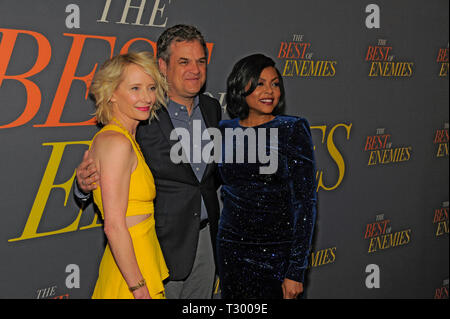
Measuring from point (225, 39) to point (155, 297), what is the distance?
65.4 inches

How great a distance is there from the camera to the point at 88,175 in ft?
6.45

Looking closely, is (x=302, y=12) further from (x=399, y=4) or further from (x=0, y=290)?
(x=0, y=290)

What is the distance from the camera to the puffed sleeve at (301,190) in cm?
231

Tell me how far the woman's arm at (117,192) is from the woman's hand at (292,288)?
798 millimetres

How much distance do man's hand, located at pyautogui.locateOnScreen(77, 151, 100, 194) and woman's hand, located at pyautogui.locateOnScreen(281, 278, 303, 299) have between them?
102 centimetres

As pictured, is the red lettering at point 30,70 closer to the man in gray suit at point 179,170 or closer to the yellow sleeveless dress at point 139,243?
the man in gray suit at point 179,170

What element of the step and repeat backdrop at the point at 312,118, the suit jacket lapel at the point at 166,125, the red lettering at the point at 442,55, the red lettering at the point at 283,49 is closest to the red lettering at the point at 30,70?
the step and repeat backdrop at the point at 312,118

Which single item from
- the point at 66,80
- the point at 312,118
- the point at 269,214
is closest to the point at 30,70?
the point at 66,80

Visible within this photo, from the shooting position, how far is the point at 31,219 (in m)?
2.47

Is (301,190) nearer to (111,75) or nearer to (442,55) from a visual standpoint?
(111,75)

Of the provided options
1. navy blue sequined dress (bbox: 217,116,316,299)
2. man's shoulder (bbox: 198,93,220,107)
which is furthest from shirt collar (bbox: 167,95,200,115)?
navy blue sequined dress (bbox: 217,116,316,299)

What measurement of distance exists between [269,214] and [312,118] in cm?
132

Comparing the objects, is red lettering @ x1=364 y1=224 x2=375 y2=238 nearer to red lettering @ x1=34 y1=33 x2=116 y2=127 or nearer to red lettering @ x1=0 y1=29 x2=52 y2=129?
red lettering @ x1=34 y1=33 x2=116 y2=127

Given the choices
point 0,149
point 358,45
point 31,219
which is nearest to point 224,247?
point 31,219
